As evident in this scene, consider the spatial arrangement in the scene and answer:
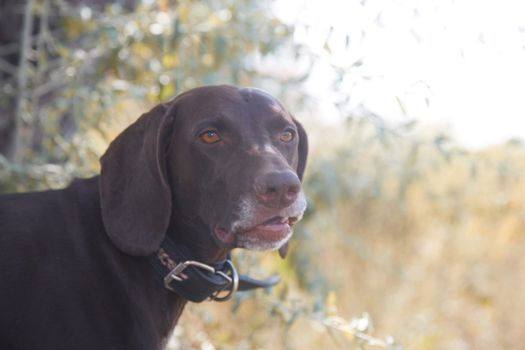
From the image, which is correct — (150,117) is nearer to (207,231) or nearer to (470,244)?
(207,231)

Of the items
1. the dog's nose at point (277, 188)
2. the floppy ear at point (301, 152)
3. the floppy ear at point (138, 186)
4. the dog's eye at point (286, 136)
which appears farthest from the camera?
the floppy ear at point (301, 152)

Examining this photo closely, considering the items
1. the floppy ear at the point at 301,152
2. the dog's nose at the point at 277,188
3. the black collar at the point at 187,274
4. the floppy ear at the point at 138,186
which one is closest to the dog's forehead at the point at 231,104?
the floppy ear at the point at 138,186

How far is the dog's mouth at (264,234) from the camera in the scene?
285cm

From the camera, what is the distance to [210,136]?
301cm

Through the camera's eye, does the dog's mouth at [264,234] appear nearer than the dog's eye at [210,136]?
Yes

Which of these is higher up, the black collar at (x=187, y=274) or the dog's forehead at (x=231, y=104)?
the dog's forehead at (x=231, y=104)

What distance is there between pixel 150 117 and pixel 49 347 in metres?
0.91

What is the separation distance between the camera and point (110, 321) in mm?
2816

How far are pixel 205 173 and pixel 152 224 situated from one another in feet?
0.87

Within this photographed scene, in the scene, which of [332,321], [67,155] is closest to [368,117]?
[332,321]

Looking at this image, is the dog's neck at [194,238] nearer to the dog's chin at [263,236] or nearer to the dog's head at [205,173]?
the dog's head at [205,173]

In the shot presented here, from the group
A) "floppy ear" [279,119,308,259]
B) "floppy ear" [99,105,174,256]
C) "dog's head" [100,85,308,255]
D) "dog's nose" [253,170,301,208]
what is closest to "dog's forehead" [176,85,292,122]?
"dog's head" [100,85,308,255]

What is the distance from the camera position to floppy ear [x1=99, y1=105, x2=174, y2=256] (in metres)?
2.96

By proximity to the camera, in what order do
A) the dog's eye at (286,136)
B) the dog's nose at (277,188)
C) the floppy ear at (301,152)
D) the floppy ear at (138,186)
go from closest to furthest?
the dog's nose at (277,188)
the floppy ear at (138,186)
the dog's eye at (286,136)
the floppy ear at (301,152)
